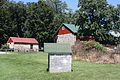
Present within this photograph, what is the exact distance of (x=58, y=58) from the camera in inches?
447

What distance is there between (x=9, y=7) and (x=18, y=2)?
4.35 m

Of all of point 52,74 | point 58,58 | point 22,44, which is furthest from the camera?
point 22,44

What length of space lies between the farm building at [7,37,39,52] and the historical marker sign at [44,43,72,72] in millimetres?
29634

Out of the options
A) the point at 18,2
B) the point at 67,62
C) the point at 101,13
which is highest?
the point at 18,2

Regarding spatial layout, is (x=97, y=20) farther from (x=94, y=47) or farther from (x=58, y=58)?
(x=58, y=58)

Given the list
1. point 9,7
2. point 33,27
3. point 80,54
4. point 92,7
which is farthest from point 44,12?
point 80,54

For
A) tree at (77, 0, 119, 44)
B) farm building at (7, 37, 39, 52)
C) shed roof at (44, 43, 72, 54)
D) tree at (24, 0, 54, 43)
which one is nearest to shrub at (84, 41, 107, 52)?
shed roof at (44, 43, 72, 54)

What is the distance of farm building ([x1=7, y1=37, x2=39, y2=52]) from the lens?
136 feet

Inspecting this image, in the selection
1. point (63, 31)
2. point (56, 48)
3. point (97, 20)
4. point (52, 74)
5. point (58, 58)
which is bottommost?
point (52, 74)

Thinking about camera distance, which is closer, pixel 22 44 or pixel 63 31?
pixel 63 31

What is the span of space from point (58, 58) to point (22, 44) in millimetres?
32893

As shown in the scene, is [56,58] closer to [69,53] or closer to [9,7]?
[69,53]

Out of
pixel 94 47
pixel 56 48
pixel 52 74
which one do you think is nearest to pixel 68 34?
pixel 94 47

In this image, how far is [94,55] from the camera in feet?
65.3
